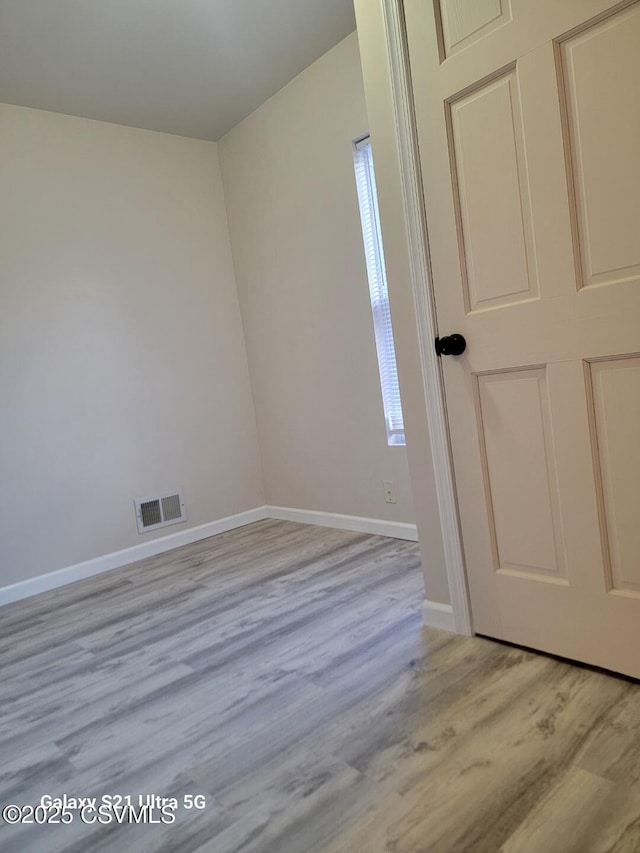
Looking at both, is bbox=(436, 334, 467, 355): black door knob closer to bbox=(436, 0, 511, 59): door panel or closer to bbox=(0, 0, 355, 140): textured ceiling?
bbox=(436, 0, 511, 59): door panel

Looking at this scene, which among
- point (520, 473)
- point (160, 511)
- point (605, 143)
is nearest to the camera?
point (605, 143)

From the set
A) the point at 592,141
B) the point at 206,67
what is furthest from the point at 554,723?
the point at 206,67

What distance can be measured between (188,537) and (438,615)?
2.10 metres

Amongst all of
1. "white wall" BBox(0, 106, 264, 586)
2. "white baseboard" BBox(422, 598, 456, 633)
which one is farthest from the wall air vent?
"white baseboard" BBox(422, 598, 456, 633)

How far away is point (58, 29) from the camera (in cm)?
254

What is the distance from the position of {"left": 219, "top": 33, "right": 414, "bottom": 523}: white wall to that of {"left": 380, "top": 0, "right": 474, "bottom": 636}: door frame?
1.16m

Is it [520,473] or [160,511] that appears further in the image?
[160,511]

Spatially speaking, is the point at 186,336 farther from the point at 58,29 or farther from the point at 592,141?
the point at 592,141

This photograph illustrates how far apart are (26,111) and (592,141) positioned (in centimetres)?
302

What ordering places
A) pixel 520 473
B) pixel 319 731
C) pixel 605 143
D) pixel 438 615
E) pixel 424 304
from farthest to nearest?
pixel 438 615 < pixel 424 304 < pixel 520 473 < pixel 319 731 < pixel 605 143

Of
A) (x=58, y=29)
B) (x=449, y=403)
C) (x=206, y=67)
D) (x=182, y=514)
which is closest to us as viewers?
(x=449, y=403)

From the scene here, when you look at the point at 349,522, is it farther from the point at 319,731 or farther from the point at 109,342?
the point at 319,731

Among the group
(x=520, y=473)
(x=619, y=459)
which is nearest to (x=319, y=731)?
(x=520, y=473)

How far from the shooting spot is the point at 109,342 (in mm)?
3383
